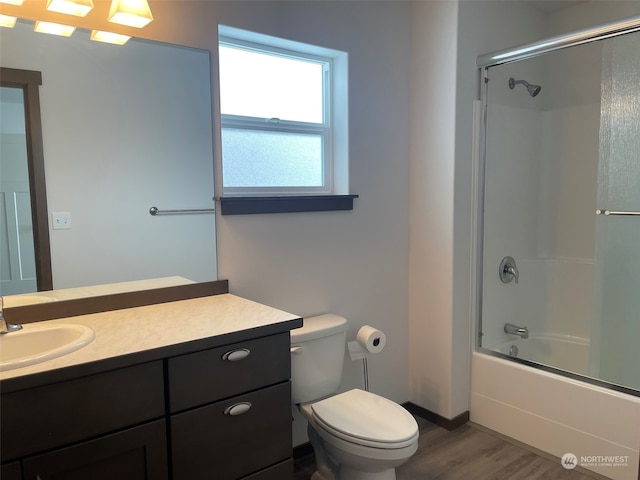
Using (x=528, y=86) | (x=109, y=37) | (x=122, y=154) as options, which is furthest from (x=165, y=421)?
(x=528, y=86)

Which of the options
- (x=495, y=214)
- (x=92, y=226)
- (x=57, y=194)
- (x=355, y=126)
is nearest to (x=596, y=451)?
(x=495, y=214)

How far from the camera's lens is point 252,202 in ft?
6.45

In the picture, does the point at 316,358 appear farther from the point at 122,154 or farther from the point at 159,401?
the point at 122,154

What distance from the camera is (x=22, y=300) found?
1.49m

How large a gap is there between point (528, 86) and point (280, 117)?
1549mm

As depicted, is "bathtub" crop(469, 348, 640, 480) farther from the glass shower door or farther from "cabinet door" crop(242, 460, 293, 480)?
"cabinet door" crop(242, 460, 293, 480)

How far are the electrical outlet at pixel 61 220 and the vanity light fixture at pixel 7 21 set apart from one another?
0.60 metres

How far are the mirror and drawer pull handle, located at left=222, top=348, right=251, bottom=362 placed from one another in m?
0.58

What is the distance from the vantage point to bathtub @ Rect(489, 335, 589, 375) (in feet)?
8.77

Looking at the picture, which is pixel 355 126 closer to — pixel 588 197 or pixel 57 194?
pixel 57 194

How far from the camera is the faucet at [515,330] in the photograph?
8.99 ft

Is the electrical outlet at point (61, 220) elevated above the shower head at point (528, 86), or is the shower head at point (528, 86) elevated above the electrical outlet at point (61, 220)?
the shower head at point (528, 86)

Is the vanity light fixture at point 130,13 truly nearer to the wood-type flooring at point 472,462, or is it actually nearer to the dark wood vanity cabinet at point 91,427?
the dark wood vanity cabinet at point 91,427

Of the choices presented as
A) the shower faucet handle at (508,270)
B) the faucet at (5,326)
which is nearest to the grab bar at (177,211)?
the faucet at (5,326)
